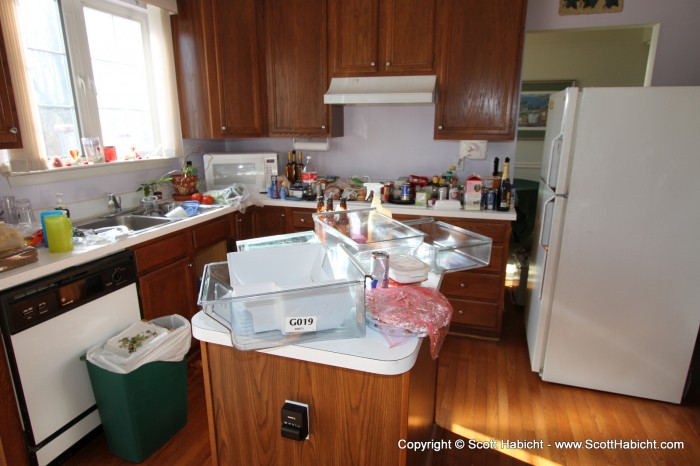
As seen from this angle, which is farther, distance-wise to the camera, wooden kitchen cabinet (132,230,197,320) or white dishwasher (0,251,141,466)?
wooden kitchen cabinet (132,230,197,320)

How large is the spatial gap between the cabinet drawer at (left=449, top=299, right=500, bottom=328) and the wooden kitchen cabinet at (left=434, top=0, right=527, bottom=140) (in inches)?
44.3

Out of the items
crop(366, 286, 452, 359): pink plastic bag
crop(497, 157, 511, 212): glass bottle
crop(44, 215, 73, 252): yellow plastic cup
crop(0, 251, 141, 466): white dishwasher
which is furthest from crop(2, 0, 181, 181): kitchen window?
crop(497, 157, 511, 212): glass bottle

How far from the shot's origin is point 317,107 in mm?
3172

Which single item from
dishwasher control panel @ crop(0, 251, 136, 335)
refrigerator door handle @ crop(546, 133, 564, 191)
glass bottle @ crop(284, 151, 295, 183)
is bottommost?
dishwasher control panel @ crop(0, 251, 136, 335)

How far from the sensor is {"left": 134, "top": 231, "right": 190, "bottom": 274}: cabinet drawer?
2188 mm

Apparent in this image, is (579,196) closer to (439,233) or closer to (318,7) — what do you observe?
(439,233)

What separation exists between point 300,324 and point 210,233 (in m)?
1.88

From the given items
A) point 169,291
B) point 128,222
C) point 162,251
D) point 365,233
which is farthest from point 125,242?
point 365,233

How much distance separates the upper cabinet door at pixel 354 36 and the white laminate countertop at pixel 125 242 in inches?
38.2

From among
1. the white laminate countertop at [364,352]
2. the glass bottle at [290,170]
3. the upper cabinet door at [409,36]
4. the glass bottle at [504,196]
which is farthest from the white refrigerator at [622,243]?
the glass bottle at [290,170]

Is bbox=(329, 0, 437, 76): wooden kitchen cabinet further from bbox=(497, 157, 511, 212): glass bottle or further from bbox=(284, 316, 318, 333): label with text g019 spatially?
bbox=(284, 316, 318, 333): label with text g019

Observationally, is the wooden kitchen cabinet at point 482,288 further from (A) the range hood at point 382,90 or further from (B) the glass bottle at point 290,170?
(B) the glass bottle at point 290,170

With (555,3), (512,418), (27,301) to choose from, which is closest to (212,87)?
(27,301)

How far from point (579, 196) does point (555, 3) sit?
1.52 metres
